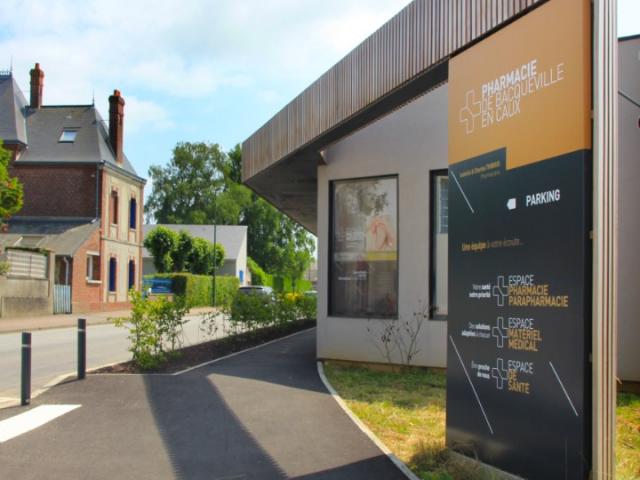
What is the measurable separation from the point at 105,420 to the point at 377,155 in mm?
6278

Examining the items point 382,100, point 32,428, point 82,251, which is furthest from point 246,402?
point 82,251

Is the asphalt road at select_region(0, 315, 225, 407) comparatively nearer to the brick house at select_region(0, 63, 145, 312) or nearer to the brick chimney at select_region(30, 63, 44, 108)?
the brick house at select_region(0, 63, 145, 312)

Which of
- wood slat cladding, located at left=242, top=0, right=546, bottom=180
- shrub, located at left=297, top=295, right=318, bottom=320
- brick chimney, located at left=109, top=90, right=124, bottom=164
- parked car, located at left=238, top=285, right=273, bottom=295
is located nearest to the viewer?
wood slat cladding, located at left=242, top=0, right=546, bottom=180

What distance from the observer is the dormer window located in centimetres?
4171

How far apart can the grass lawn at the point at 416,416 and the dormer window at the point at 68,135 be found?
33.9 meters

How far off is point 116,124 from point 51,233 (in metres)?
8.31

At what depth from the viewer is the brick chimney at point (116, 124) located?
4316 cm

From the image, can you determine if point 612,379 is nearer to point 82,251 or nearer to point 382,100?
point 382,100

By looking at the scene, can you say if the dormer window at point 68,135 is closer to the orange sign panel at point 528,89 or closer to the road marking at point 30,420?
the road marking at point 30,420

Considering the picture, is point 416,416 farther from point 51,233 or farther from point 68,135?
point 68,135

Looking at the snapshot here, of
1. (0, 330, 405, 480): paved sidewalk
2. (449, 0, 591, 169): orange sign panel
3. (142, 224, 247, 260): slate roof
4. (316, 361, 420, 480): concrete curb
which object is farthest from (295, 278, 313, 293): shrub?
(449, 0, 591, 169): orange sign panel

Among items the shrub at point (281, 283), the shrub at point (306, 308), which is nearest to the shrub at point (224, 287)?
the shrub at point (281, 283)

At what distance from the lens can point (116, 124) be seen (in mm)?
43156

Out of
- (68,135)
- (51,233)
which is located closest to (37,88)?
(68,135)
